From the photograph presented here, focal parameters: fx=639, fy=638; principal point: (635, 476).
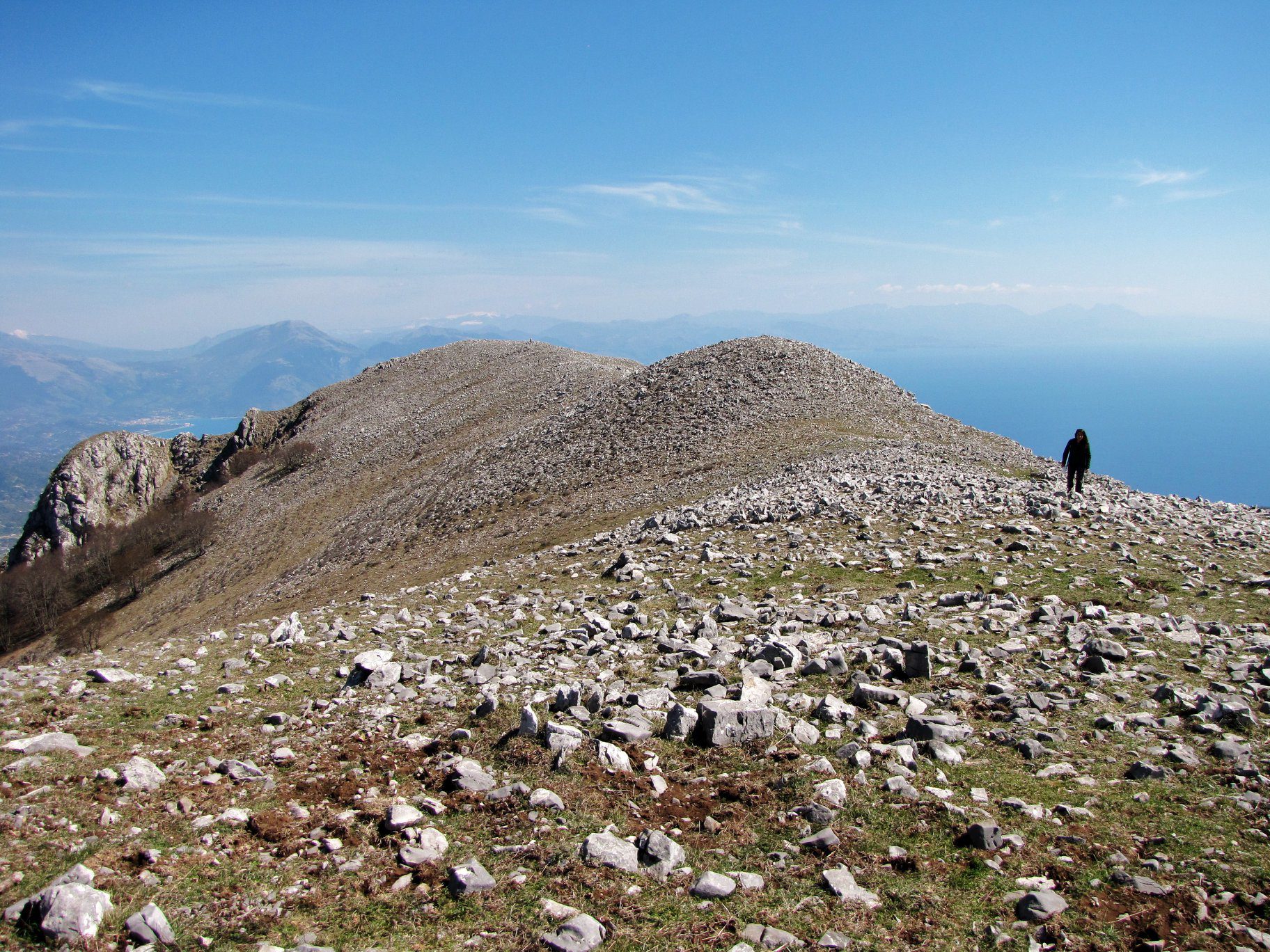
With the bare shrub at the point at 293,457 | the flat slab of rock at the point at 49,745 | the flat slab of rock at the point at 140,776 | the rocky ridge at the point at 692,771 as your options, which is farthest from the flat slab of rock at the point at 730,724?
the bare shrub at the point at 293,457

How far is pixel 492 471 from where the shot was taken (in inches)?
1757

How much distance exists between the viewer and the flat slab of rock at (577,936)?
5.64 m

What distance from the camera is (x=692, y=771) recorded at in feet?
28.6

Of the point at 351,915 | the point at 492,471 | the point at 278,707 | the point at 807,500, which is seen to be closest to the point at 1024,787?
the point at 351,915

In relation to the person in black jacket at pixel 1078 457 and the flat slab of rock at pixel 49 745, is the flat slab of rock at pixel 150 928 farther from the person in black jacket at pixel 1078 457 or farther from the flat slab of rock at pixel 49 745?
the person in black jacket at pixel 1078 457

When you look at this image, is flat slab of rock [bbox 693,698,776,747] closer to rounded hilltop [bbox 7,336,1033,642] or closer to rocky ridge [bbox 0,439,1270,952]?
rocky ridge [bbox 0,439,1270,952]

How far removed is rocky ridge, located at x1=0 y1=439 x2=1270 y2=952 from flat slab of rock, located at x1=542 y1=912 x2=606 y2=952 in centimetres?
4

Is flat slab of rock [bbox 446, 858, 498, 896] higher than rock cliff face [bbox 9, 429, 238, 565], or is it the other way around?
flat slab of rock [bbox 446, 858, 498, 896]

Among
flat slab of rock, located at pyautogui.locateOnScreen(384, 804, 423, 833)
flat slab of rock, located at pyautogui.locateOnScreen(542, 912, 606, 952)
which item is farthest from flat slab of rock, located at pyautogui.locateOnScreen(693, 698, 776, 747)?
flat slab of rock, located at pyautogui.locateOnScreen(384, 804, 423, 833)

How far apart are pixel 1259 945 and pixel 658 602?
1144 cm

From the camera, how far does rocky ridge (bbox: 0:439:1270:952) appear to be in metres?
6.02

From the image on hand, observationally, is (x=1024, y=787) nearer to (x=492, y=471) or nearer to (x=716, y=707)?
(x=716, y=707)

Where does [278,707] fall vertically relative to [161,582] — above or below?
above

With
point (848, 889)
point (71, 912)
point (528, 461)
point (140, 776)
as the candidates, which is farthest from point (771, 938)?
point (528, 461)
